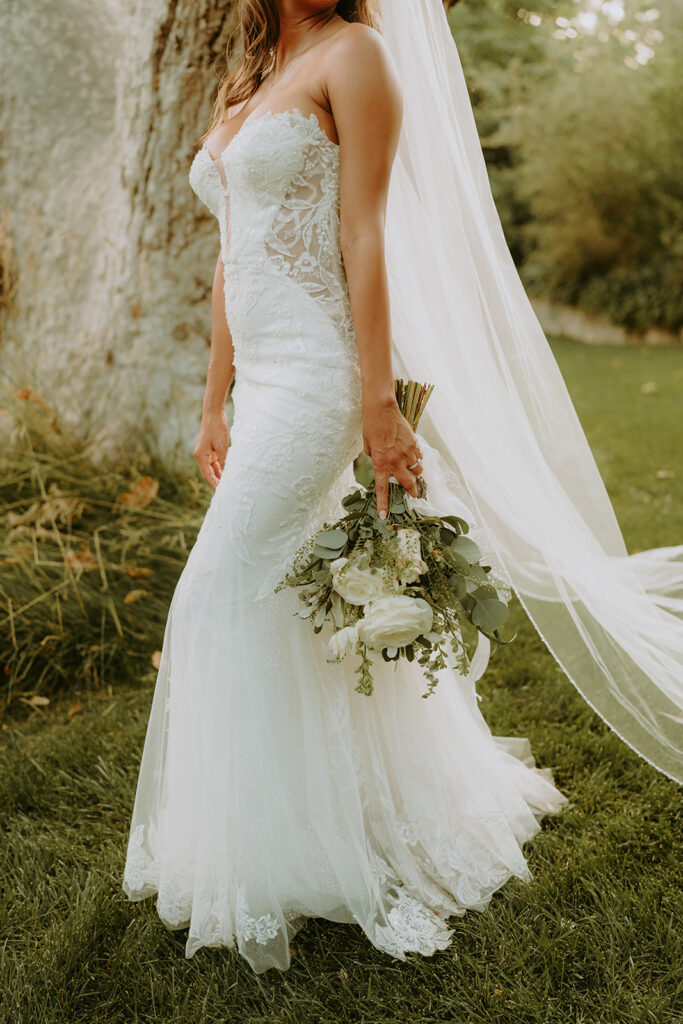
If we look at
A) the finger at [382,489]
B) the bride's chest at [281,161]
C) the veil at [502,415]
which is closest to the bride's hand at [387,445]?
the finger at [382,489]

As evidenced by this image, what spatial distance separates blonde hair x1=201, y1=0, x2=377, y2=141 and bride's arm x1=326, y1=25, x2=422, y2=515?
0.86 ft

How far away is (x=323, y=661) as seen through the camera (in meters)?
2.35

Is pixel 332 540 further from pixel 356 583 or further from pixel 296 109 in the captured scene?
pixel 296 109

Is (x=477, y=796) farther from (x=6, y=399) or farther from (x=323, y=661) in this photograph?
(x=6, y=399)

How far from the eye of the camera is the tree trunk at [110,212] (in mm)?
4609

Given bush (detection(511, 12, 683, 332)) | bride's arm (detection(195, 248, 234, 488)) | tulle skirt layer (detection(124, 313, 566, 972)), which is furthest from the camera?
bush (detection(511, 12, 683, 332))

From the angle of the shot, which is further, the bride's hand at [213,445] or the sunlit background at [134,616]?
the bride's hand at [213,445]

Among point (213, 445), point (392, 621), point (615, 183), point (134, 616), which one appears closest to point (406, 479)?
point (392, 621)

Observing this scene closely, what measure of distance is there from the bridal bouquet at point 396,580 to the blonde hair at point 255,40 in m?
0.94

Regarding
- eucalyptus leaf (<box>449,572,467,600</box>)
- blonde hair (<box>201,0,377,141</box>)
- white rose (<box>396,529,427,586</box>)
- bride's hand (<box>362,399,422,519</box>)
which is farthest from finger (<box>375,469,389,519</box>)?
blonde hair (<box>201,0,377,141</box>)

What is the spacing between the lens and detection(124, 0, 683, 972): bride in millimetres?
2172

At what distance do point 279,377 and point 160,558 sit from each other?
216cm

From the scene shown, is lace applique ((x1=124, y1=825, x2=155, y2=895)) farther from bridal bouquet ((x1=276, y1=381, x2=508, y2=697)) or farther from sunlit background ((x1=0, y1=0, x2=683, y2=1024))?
bridal bouquet ((x1=276, y1=381, x2=508, y2=697))

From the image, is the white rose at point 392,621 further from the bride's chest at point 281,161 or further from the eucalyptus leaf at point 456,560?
the bride's chest at point 281,161
